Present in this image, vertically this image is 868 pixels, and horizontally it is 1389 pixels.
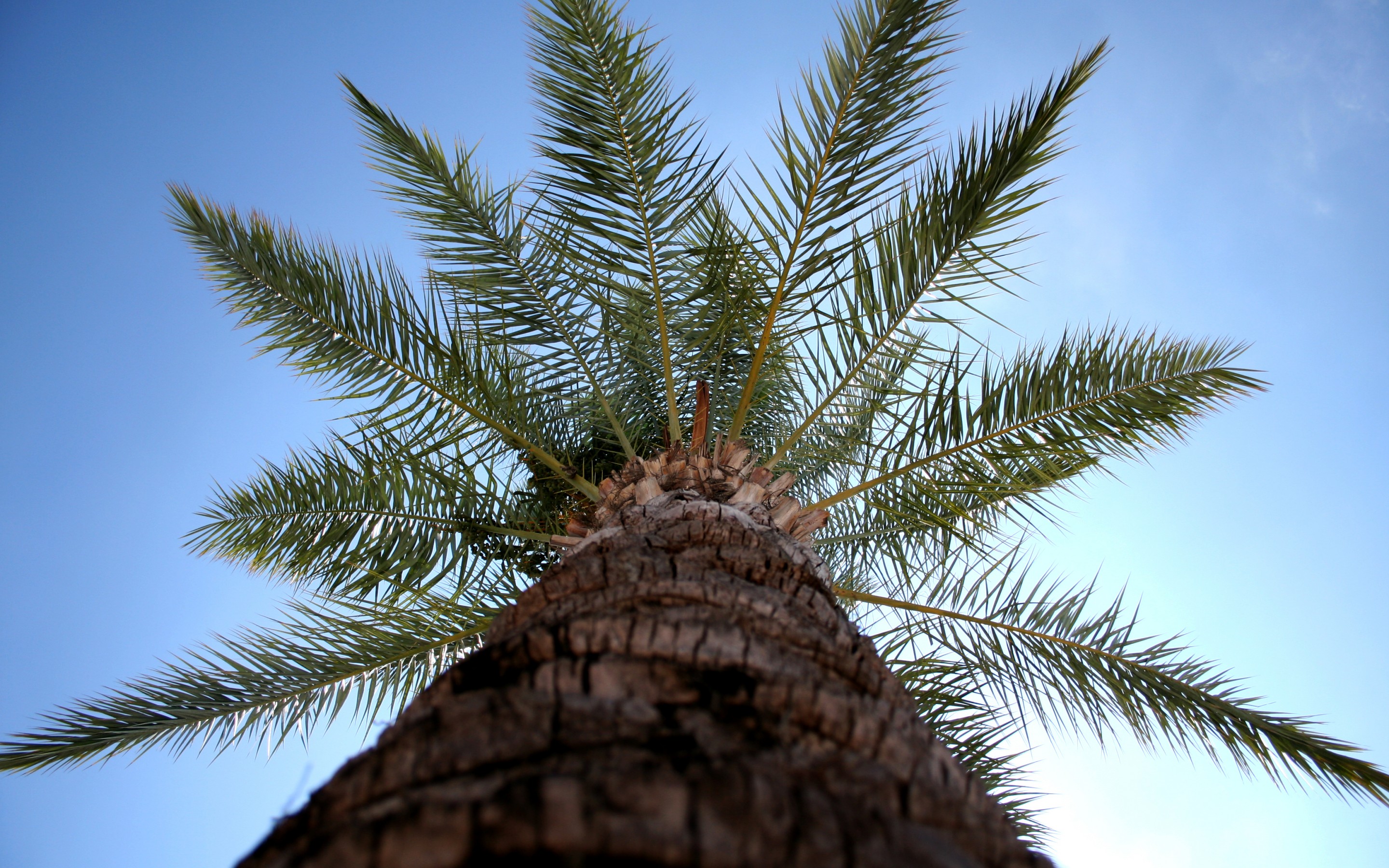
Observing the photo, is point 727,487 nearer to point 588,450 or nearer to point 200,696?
point 588,450

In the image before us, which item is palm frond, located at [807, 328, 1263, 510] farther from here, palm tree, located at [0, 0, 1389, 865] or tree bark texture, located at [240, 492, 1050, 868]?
tree bark texture, located at [240, 492, 1050, 868]

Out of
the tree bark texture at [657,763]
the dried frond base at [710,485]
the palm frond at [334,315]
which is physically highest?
the palm frond at [334,315]

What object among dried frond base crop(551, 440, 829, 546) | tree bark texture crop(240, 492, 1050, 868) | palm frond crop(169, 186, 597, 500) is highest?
palm frond crop(169, 186, 597, 500)

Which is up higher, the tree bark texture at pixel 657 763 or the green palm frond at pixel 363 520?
the green palm frond at pixel 363 520

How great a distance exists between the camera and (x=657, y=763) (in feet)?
2.93

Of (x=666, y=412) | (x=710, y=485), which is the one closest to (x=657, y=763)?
(x=710, y=485)

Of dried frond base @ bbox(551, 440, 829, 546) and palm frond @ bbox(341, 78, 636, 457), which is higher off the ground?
palm frond @ bbox(341, 78, 636, 457)

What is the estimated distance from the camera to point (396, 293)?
434 centimetres

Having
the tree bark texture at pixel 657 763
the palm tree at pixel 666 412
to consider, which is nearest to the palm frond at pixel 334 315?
the palm tree at pixel 666 412

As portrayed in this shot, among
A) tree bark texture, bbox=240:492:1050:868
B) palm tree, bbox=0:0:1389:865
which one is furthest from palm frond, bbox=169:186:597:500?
tree bark texture, bbox=240:492:1050:868

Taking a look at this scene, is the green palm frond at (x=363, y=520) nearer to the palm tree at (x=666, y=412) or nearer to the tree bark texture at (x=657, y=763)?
the palm tree at (x=666, y=412)

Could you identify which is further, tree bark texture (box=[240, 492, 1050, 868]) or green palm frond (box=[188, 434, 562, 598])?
green palm frond (box=[188, 434, 562, 598])

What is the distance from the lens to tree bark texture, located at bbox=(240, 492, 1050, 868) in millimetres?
767

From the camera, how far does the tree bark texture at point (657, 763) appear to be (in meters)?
0.77
